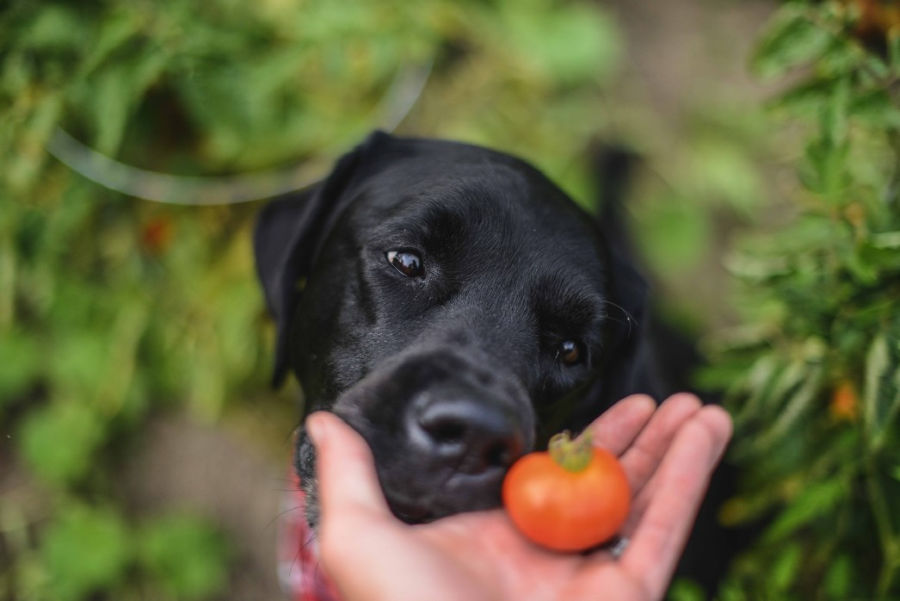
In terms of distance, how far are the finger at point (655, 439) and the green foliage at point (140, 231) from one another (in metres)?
2.00

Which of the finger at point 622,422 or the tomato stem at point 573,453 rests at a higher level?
the tomato stem at point 573,453

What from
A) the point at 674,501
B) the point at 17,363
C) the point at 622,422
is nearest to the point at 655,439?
the point at 622,422

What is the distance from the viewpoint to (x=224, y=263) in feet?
11.3

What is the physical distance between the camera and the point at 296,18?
3350mm

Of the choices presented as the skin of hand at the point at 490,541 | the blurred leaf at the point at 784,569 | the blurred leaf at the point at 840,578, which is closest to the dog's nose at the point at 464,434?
the skin of hand at the point at 490,541

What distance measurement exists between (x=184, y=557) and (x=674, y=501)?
2.49 meters

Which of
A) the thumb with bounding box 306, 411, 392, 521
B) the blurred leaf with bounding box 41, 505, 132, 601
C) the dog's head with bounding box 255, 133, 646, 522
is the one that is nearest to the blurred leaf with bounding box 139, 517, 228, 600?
the blurred leaf with bounding box 41, 505, 132, 601

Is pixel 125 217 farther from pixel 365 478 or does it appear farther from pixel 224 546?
pixel 365 478

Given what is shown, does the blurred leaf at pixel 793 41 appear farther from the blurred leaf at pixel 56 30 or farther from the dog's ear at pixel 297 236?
the blurred leaf at pixel 56 30

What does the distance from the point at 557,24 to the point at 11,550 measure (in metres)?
3.81

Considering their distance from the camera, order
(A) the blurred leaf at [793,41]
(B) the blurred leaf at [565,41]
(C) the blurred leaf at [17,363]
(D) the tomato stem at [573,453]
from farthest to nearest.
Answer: (B) the blurred leaf at [565,41] → (C) the blurred leaf at [17,363] → (A) the blurred leaf at [793,41] → (D) the tomato stem at [573,453]

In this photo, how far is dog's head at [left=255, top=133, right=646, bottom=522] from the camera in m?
1.56

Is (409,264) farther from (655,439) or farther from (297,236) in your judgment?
(655,439)

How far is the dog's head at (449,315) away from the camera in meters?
1.56
